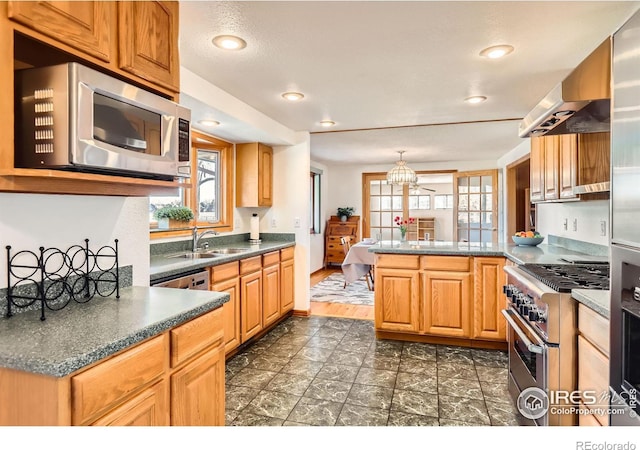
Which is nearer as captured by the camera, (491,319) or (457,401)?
(457,401)

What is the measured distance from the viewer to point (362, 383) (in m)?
2.61

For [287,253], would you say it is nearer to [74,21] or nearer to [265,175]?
[265,175]

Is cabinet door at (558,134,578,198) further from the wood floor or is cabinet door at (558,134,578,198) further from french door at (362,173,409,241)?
french door at (362,173,409,241)

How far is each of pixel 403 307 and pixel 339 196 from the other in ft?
15.6

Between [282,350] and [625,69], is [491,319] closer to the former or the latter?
[282,350]

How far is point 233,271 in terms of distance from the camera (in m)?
3.07

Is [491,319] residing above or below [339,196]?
below

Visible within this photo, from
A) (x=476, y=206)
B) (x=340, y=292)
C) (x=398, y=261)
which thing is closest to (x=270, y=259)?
(x=398, y=261)

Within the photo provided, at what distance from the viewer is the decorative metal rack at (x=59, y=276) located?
53.8 inches

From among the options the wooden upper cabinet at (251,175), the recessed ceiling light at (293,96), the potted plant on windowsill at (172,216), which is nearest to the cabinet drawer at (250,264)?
the potted plant on windowsill at (172,216)

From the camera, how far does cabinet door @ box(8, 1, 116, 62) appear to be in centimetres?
114

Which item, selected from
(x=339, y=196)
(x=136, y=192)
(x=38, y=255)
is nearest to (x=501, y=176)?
(x=339, y=196)

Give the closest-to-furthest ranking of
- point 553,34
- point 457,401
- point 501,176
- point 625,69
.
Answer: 1. point 625,69
2. point 553,34
3. point 457,401
4. point 501,176

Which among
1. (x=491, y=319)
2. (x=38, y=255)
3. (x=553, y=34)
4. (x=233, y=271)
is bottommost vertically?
(x=491, y=319)
